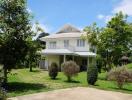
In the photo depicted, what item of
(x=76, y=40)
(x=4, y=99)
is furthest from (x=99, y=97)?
(x=76, y=40)

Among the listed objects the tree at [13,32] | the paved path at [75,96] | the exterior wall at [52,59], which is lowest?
the paved path at [75,96]

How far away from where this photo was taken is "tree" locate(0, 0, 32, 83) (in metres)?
22.1

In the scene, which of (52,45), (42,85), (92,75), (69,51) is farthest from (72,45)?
(42,85)

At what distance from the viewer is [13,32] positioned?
72.8 feet

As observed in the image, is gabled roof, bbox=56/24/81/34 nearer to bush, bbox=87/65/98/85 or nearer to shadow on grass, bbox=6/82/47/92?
bush, bbox=87/65/98/85

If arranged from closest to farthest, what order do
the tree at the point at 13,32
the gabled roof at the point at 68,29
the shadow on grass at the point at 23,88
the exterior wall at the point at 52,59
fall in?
the shadow on grass at the point at 23,88
the tree at the point at 13,32
the exterior wall at the point at 52,59
the gabled roof at the point at 68,29

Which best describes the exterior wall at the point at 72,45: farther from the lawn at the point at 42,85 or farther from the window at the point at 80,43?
the lawn at the point at 42,85

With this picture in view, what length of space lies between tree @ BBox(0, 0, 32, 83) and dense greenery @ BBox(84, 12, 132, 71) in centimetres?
1470

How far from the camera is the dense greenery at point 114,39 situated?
3553 cm

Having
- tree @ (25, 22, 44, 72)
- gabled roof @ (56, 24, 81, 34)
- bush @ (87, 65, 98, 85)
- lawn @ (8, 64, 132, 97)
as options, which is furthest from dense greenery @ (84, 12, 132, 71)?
gabled roof @ (56, 24, 81, 34)

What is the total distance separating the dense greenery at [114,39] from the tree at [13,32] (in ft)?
48.2

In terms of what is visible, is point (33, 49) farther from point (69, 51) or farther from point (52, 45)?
point (52, 45)

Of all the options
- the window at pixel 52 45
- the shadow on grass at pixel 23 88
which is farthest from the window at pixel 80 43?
the shadow on grass at pixel 23 88

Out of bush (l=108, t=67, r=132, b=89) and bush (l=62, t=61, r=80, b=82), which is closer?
bush (l=108, t=67, r=132, b=89)
